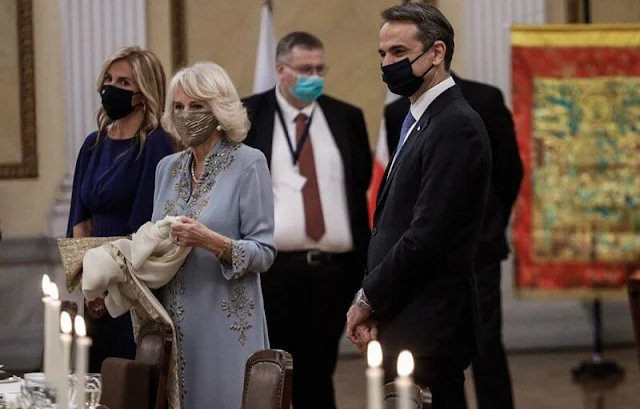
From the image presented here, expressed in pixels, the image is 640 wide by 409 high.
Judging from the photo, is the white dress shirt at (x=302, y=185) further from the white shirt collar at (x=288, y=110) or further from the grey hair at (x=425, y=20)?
the grey hair at (x=425, y=20)

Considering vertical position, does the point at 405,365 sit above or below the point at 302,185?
below

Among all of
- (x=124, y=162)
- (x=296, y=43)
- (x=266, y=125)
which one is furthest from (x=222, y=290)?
(x=296, y=43)

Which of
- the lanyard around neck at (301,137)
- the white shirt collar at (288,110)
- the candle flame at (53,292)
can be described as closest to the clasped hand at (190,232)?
the candle flame at (53,292)

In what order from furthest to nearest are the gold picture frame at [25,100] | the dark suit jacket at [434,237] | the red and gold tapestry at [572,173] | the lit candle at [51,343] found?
the gold picture frame at [25,100], the red and gold tapestry at [572,173], the dark suit jacket at [434,237], the lit candle at [51,343]

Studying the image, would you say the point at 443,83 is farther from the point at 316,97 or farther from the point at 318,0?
the point at 318,0

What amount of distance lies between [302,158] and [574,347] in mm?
3567

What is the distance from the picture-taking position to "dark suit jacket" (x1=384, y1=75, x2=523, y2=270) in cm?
612

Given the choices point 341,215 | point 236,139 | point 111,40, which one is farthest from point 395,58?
point 111,40

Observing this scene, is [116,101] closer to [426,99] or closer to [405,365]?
[426,99]

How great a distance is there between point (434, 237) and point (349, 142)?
2541 mm

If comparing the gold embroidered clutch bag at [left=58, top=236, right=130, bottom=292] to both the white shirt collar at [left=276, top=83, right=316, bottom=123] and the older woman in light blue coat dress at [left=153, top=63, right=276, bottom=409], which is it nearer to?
the older woman in light blue coat dress at [left=153, top=63, right=276, bottom=409]

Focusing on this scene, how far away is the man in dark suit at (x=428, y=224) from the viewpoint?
3.72 m

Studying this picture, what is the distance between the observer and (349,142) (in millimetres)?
6203

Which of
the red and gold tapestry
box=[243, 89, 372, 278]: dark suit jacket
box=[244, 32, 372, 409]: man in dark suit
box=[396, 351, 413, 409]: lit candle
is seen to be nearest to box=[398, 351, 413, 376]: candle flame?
box=[396, 351, 413, 409]: lit candle
